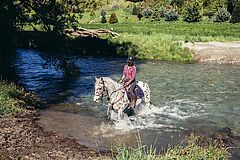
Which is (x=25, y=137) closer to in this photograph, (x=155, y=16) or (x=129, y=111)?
(x=129, y=111)

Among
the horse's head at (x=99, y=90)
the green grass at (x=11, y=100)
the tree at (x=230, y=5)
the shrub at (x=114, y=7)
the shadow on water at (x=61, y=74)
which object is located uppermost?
the tree at (x=230, y=5)

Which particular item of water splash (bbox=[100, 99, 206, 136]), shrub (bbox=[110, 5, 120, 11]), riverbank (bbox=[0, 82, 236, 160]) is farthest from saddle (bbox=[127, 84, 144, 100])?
shrub (bbox=[110, 5, 120, 11])

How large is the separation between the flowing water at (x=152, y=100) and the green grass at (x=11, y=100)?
105cm

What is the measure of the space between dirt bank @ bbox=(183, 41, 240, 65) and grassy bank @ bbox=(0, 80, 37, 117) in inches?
728

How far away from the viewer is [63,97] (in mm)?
18891

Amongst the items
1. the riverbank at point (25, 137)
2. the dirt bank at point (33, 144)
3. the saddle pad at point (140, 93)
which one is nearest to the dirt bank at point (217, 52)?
the saddle pad at point (140, 93)

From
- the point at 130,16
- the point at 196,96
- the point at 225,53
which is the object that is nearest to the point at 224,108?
the point at 196,96

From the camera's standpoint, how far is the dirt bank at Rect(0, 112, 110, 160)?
10.5 metres

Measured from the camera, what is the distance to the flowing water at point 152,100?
1334 cm

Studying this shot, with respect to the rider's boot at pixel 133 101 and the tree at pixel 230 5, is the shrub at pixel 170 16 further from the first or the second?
the rider's boot at pixel 133 101

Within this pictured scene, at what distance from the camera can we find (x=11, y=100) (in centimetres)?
1534

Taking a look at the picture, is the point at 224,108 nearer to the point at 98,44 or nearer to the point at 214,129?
the point at 214,129

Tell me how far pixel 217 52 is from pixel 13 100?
822 inches

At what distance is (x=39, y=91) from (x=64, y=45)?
2910 mm
